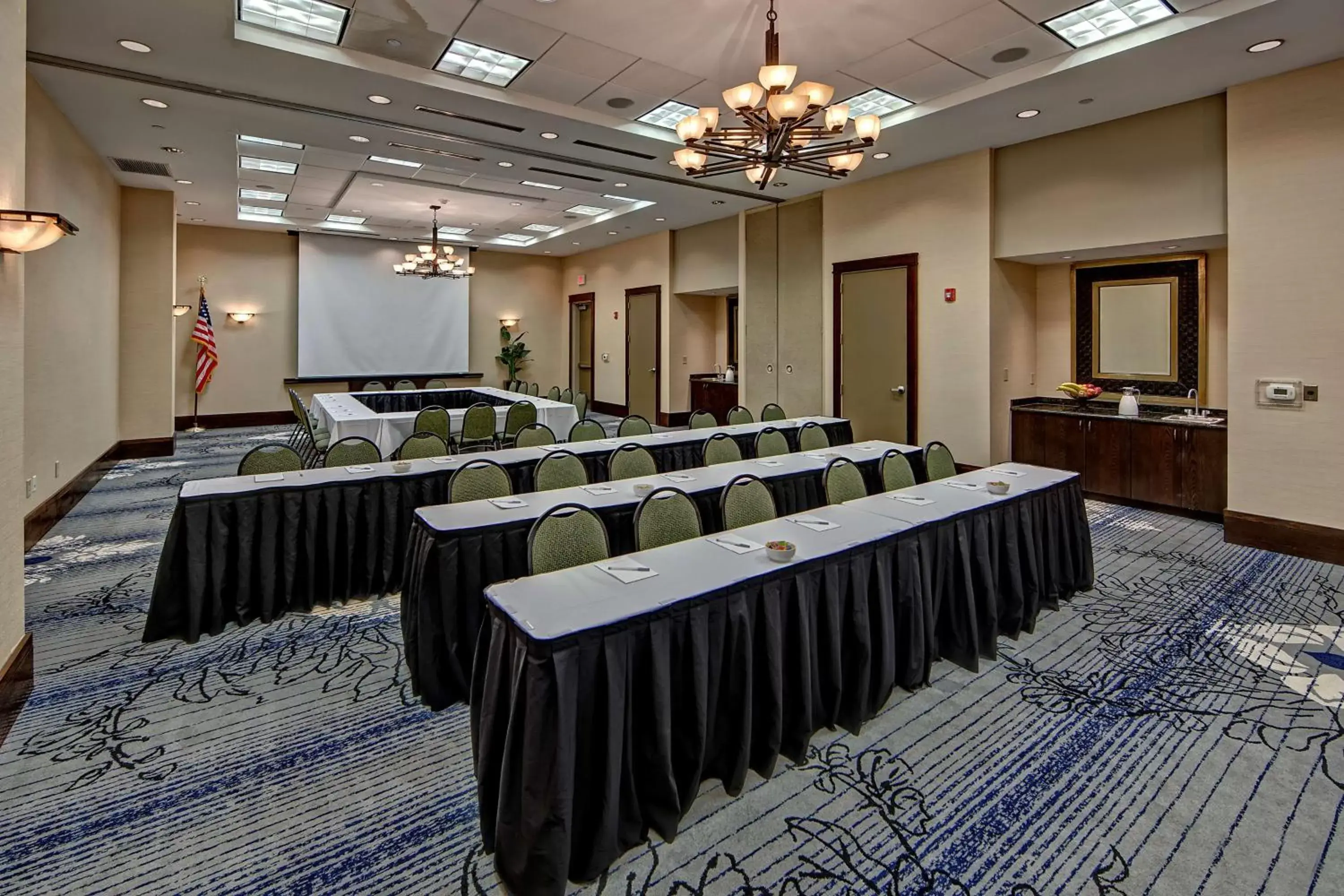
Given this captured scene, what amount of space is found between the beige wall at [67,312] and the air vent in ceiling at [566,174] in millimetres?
4581

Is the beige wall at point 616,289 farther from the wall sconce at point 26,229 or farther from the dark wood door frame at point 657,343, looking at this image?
the wall sconce at point 26,229

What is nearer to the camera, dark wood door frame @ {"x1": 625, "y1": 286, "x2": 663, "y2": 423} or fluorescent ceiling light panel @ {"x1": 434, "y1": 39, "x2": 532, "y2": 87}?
fluorescent ceiling light panel @ {"x1": 434, "y1": 39, "x2": 532, "y2": 87}

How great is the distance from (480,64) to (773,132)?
2924 mm

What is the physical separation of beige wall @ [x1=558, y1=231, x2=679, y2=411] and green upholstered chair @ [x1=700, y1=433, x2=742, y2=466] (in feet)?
24.0

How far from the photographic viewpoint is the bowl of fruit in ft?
24.2

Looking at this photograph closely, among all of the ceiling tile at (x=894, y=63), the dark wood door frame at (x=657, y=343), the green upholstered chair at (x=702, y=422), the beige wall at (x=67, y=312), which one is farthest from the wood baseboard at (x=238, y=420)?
the ceiling tile at (x=894, y=63)

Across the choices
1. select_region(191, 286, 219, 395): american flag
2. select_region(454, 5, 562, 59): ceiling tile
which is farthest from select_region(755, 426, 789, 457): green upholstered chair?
select_region(191, 286, 219, 395): american flag

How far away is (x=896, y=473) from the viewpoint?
4500mm

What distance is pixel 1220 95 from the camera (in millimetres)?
5840

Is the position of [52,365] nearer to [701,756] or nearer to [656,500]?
[656,500]

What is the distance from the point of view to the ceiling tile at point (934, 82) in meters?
5.62

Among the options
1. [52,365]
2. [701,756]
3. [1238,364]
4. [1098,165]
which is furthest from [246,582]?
[1098,165]

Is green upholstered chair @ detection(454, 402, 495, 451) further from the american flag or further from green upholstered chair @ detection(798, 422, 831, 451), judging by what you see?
the american flag

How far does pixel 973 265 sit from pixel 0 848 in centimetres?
846
